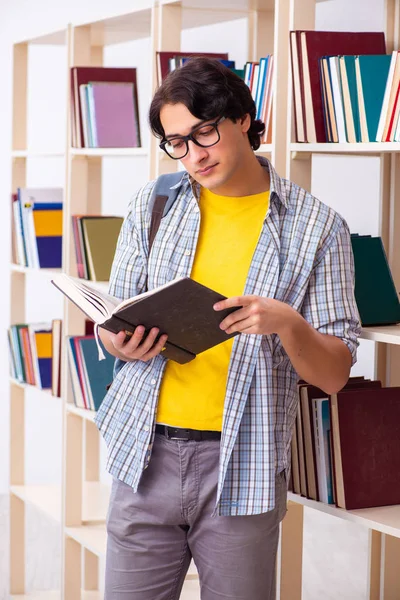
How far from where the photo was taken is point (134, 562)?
5.65ft

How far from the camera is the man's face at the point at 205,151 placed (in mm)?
1619

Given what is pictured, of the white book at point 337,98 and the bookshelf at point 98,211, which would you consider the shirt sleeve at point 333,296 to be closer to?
the bookshelf at point 98,211

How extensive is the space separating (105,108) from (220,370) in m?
1.48

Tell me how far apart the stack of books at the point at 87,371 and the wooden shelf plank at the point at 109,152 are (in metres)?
0.62

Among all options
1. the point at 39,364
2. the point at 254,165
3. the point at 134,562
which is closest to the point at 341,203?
the point at 39,364

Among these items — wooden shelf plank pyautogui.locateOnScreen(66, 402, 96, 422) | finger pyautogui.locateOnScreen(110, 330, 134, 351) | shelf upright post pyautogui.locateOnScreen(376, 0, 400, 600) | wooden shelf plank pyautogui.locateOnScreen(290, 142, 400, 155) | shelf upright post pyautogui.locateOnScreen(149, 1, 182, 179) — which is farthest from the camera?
wooden shelf plank pyautogui.locateOnScreen(66, 402, 96, 422)

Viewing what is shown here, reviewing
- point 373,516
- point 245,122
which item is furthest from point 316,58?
point 373,516

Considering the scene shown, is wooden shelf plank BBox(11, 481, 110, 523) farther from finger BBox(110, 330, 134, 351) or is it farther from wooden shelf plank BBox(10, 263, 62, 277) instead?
finger BBox(110, 330, 134, 351)

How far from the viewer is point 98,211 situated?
133 inches

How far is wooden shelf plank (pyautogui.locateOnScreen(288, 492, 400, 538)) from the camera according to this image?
193 centimetres

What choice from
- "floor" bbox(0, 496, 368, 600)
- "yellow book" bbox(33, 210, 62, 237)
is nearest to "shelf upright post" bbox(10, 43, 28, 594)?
"floor" bbox(0, 496, 368, 600)

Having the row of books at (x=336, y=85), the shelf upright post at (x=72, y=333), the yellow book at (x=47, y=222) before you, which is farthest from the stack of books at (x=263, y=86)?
the yellow book at (x=47, y=222)

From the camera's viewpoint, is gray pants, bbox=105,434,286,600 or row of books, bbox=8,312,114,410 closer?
gray pants, bbox=105,434,286,600

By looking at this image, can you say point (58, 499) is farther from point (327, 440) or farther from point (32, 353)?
point (327, 440)
